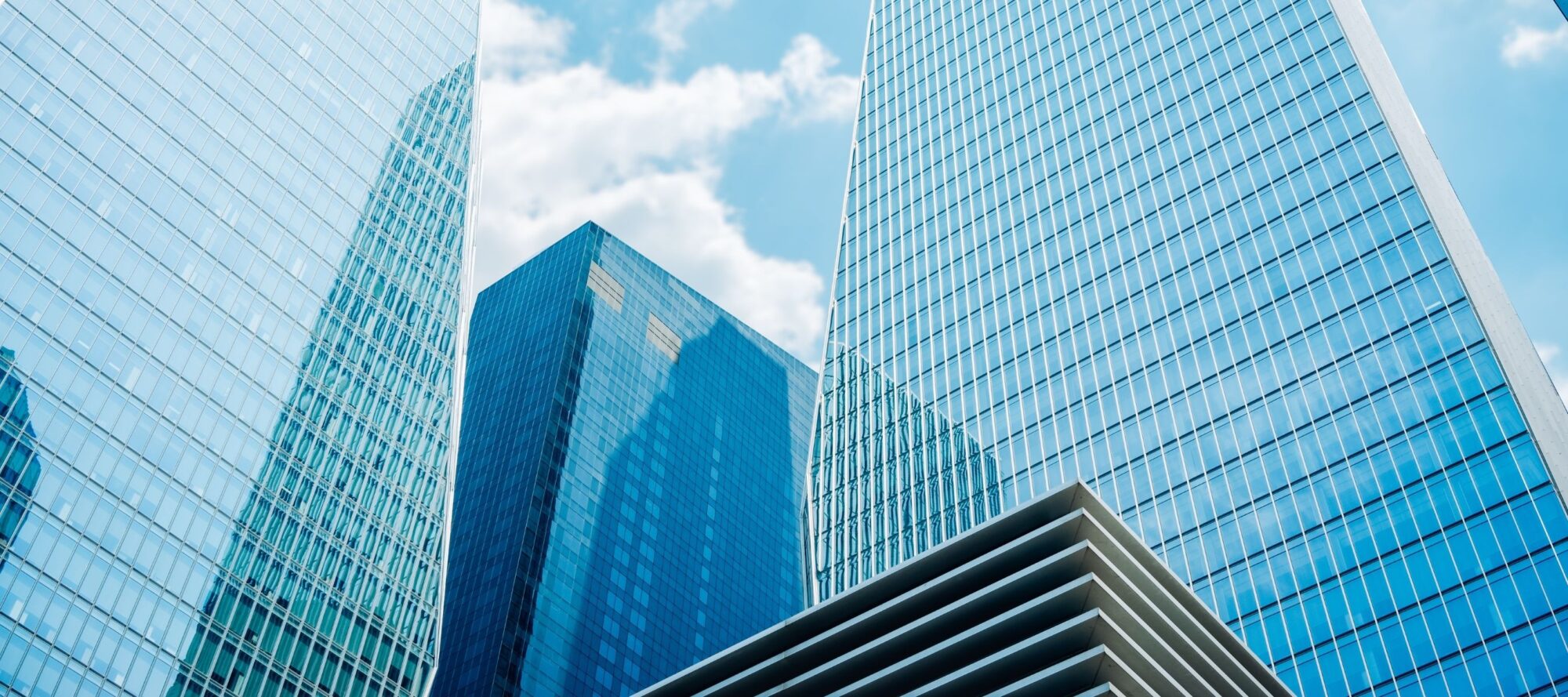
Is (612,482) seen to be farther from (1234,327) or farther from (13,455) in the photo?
(13,455)

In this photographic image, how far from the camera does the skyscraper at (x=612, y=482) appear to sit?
13238 centimetres

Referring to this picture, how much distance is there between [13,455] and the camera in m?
78.2

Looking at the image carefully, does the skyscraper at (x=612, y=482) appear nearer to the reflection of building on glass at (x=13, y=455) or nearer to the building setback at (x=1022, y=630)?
the reflection of building on glass at (x=13, y=455)

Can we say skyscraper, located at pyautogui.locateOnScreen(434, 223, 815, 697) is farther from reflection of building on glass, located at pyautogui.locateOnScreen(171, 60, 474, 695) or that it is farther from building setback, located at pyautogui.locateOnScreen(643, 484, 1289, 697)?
building setback, located at pyautogui.locateOnScreen(643, 484, 1289, 697)

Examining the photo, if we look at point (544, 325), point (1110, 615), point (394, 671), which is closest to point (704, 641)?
point (544, 325)

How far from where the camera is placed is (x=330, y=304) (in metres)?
107

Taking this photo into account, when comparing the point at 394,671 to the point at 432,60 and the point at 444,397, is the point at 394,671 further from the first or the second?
the point at 432,60

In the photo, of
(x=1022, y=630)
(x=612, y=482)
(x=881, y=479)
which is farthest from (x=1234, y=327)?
(x=612, y=482)

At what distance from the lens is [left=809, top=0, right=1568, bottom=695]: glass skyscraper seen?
237 feet

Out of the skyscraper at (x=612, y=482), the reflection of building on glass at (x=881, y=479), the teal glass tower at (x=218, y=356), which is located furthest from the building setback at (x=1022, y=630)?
the skyscraper at (x=612, y=482)

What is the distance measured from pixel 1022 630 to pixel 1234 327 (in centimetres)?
5745

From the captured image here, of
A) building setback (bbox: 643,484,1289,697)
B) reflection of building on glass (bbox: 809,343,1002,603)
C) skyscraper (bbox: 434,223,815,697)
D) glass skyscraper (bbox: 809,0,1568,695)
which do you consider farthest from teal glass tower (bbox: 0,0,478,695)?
building setback (bbox: 643,484,1289,697)

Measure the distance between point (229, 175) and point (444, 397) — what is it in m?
22.5

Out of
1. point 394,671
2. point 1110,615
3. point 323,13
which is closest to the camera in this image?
point 1110,615
